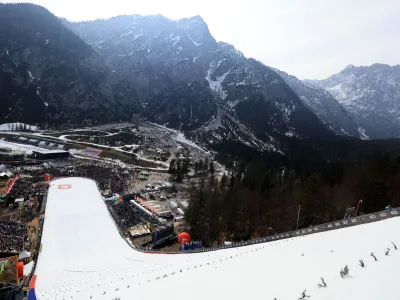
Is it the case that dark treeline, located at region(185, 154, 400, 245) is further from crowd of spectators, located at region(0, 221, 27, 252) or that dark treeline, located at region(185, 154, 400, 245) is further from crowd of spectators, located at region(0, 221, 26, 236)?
crowd of spectators, located at region(0, 221, 26, 236)

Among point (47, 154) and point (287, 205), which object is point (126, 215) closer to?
point (287, 205)

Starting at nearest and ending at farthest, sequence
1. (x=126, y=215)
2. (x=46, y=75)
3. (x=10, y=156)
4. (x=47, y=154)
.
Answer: (x=126, y=215)
(x=10, y=156)
(x=47, y=154)
(x=46, y=75)

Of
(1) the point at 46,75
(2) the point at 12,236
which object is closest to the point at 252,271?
(2) the point at 12,236

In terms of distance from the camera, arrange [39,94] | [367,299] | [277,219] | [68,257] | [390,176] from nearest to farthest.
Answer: [367,299] < [68,257] < [390,176] < [277,219] < [39,94]

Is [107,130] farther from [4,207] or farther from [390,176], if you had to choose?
[390,176]

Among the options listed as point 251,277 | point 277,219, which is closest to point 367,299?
point 251,277
